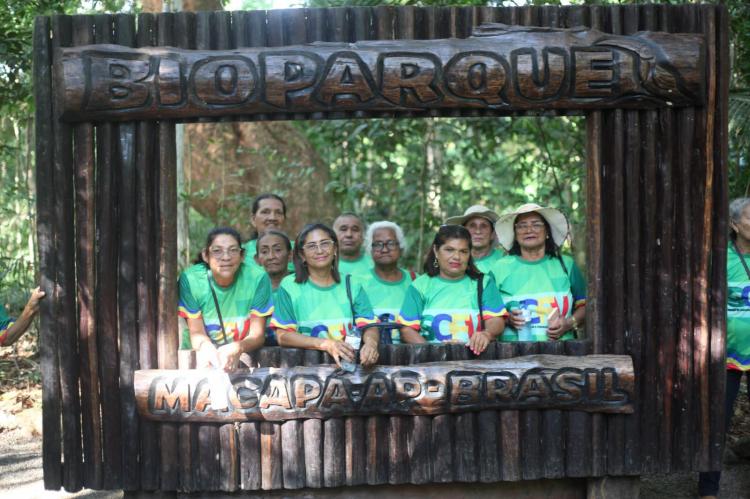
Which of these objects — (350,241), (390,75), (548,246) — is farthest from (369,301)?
(390,75)

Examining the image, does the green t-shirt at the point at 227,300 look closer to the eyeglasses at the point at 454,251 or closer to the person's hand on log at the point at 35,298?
the person's hand on log at the point at 35,298

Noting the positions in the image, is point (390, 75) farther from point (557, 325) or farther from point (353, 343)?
point (557, 325)

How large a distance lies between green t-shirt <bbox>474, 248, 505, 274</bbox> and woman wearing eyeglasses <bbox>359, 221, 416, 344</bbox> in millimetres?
539

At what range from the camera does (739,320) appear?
566cm

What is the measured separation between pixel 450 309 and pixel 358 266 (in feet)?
4.38

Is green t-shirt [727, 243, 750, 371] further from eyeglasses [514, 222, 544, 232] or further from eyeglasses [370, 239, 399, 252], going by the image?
eyeglasses [370, 239, 399, 252]

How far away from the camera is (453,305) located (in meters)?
5.42

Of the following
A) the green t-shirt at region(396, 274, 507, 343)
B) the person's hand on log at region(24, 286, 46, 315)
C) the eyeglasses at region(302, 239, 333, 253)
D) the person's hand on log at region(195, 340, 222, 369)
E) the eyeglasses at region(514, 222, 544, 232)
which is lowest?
the person's hand on log at region(195, 340, 222, 369)

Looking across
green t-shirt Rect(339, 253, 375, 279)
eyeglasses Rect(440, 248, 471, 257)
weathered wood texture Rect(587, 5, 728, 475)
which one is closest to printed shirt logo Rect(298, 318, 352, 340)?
eyeglasses Rect(440, 248, 471, 257)

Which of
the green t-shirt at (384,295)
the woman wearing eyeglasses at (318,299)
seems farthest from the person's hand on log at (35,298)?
the green t-shirt at (384,295)

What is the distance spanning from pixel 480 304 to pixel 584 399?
850mm

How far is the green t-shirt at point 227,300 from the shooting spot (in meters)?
5.36

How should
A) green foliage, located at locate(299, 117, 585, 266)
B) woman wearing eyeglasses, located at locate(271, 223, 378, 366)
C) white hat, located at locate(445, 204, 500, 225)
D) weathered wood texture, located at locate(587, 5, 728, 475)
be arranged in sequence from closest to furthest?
weathered wood texture, located at locate(587, 5, 728, 475) → woman wearing eyeglasses, located at locate(271, 223, 378, 366) → white hat, located at locate(445, 204, 500, 225) → green foliage, located at locate(299, 117, 585, 266)

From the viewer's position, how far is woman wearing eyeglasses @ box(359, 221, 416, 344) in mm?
6047
